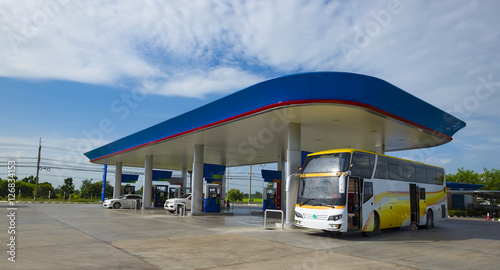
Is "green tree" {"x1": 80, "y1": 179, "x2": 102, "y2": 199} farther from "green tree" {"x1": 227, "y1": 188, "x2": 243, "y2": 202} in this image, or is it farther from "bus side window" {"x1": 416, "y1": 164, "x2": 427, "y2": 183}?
"bus side window" {"x1": 416, "y1": 164, "x2": 427, "y2": 183}

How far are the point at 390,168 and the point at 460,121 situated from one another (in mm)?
6905

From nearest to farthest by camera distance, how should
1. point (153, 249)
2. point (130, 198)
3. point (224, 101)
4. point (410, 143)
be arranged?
point (153, 249) → point (224, 101) → point (410, 143) → point (130, 198)

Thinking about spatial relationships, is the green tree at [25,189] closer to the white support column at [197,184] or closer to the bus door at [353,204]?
the white support column at [197,184]

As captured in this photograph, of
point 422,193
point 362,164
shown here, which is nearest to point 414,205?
point 422,193

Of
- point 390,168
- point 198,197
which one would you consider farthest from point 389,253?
point 198,197

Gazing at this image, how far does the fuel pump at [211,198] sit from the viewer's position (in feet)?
77.7

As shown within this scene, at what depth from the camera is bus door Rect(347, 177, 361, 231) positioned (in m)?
12.2

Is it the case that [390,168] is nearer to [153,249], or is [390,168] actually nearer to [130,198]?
[153,249]

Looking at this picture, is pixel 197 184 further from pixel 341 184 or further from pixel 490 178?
pixel 490 178

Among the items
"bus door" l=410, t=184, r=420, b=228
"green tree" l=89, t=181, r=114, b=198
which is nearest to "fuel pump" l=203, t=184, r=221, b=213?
"bus door" l=410, t=184, r=420, b=228

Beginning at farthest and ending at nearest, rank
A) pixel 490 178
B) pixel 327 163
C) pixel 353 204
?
pixel 490 178, pixel 327 163, pixel 353 204

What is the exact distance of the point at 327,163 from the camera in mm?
12406

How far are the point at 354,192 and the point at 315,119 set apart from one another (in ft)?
14.0

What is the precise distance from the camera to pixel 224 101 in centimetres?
1516
